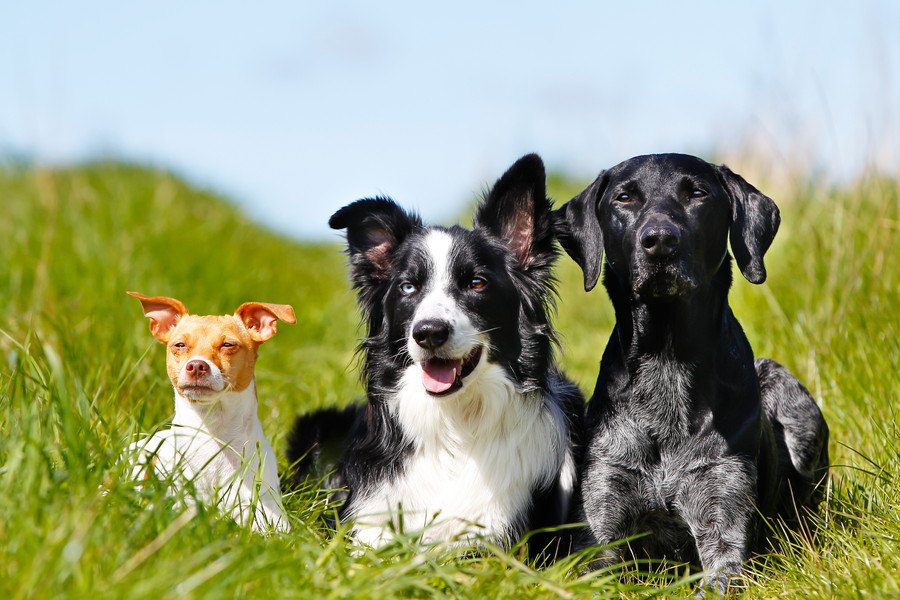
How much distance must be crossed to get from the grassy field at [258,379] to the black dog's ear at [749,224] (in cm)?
95

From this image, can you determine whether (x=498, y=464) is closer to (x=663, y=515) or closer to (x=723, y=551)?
(x=663, y=515)

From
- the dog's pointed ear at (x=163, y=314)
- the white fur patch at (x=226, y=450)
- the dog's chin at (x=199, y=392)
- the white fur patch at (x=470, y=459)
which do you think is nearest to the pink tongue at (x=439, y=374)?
the white fur patch at (x=470, y=459)

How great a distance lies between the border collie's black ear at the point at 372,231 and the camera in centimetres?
405

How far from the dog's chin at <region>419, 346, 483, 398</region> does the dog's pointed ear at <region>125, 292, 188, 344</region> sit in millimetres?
1068

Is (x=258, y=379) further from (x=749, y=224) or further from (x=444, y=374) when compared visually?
(x=749, y=224)

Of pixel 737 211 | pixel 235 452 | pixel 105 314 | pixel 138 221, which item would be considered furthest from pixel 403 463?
pixel 138 221

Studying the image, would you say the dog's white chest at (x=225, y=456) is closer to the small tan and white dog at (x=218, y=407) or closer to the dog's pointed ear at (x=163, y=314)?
the small tan and white dog at (x=218, y=407)

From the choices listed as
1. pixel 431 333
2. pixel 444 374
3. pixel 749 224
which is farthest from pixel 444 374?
pixel 749 224

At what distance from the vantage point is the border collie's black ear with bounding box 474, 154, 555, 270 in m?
3.90

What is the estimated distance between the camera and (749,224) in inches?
146

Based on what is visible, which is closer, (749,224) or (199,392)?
(199,392)

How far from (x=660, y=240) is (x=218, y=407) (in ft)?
6.08

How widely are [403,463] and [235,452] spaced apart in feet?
2.35

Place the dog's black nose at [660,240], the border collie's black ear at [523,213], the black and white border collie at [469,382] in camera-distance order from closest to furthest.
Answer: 1. the dog's black nose at [660,240]
2. the black and white border collie at [469,382]
3. the border collie's black ear at [523,213]
